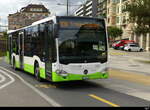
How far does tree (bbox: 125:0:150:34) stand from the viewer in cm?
2712

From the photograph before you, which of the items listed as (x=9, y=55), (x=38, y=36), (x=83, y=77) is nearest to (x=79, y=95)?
(x=83, y=77)

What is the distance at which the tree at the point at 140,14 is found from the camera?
27125 mm

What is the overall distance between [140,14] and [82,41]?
1751cm

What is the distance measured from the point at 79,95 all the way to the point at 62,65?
1.56m

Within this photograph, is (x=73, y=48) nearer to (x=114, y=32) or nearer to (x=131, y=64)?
(x=131, y=64)

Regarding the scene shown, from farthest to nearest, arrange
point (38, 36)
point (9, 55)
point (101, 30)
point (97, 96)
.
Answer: point (9, 55), point (38, 36), point (101, 30), point (97, 96)

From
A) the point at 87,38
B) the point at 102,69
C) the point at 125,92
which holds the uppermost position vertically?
the point at 87,38

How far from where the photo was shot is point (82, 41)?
36.7ft

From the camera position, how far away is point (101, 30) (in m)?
11.7

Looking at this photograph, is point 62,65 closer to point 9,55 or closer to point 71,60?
point 71,60

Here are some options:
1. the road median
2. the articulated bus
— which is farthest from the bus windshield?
the road median

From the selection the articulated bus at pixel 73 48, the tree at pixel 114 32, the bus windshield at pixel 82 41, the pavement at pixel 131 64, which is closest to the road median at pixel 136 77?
the pavement at pixel 131 64

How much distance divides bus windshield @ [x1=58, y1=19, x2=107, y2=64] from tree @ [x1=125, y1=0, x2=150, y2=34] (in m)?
16.5

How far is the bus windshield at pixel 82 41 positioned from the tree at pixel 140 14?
54.0 feet
